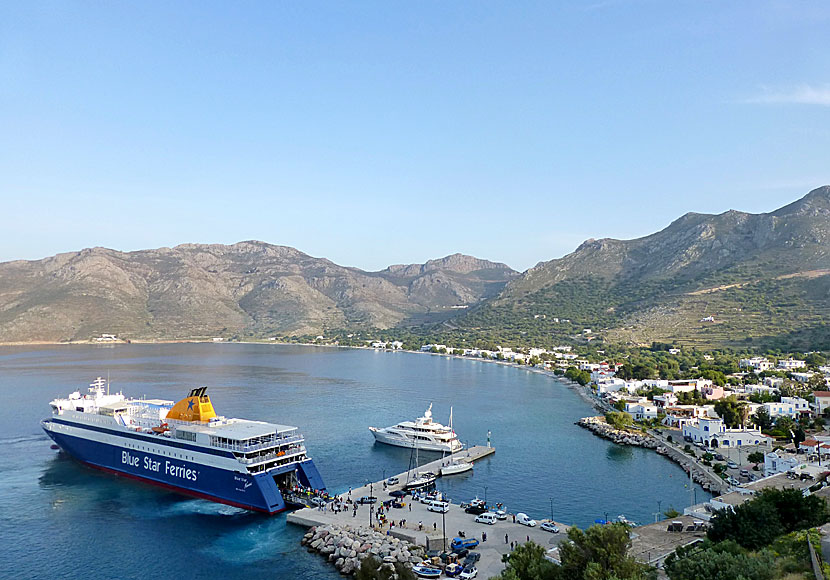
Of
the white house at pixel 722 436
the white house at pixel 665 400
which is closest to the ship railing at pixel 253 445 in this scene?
the white house at pixel 722 436

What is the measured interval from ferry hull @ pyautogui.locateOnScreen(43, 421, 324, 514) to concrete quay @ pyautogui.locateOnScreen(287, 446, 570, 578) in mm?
2058

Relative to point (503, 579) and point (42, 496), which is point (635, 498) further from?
point (42, 496)

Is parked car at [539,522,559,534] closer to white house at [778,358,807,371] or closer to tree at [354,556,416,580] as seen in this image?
tree at [354,556,416,580]

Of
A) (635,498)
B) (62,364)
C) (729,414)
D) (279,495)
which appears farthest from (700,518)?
(62,364)

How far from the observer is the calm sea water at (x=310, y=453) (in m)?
28.6

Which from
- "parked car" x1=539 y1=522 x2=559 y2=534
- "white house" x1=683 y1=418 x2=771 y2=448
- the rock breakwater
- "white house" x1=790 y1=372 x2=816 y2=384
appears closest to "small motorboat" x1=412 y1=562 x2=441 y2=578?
"parked car" x1=539 y1=522 x2=559 y2=534

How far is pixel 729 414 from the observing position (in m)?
57.0

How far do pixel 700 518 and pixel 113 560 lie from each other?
27.2m

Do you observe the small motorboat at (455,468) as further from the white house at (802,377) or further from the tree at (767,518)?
the white house at (802,377)

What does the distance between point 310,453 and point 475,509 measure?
18.3 m

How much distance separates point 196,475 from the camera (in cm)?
3591

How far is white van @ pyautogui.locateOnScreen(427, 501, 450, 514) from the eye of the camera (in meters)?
32.5

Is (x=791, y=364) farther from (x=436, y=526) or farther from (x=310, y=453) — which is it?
(x=436, y=526)

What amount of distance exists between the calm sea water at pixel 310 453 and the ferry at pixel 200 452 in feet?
3.22
